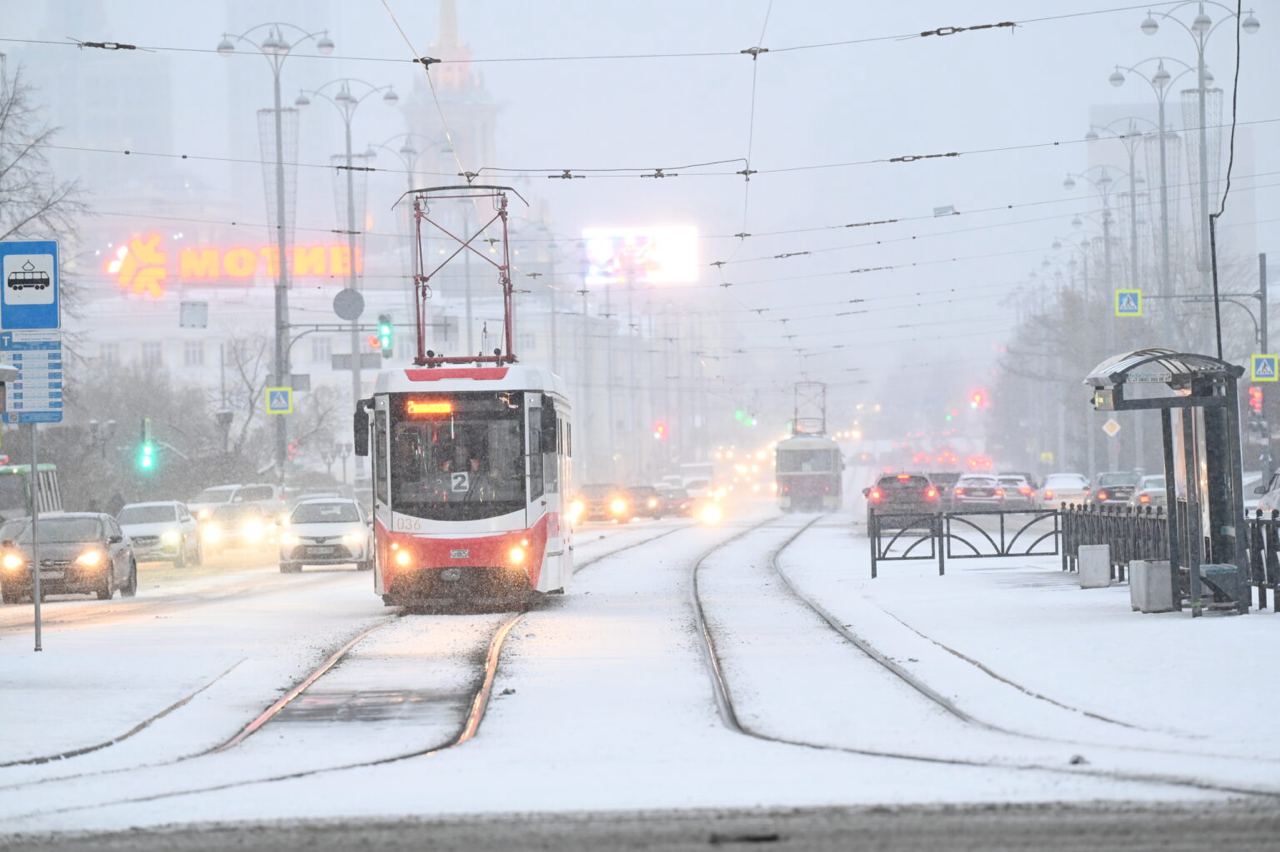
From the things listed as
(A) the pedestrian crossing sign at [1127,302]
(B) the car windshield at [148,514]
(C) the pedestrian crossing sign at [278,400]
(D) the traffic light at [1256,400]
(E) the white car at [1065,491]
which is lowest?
(E) the white car at [1065,491]

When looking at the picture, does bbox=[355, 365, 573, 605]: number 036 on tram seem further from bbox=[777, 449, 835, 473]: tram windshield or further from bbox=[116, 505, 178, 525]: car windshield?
bbox=[777, 449, 835, 473]: tram windshield

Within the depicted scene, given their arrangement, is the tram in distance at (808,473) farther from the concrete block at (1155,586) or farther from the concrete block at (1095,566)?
the concrete block at (1155,586)

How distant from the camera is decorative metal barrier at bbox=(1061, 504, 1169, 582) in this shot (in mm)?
24719

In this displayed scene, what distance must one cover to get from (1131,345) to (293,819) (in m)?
75.7

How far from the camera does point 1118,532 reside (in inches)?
1073

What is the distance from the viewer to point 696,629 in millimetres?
20844

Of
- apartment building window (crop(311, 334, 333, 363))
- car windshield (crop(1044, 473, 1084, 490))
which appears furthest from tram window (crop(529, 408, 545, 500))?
apartment building window (crop(311, 334, 333, 363))

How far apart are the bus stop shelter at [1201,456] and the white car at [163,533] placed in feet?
95.8

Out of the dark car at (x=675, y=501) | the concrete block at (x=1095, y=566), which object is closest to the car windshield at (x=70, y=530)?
the concrete block at (x=1095, y=566)

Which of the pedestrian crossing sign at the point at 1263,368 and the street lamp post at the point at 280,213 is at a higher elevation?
the street lamp post at the point at 280,213

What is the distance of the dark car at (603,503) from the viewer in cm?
6969

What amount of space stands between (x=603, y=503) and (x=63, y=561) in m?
39.4

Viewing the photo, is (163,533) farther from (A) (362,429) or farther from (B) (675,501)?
(B) (675,501)

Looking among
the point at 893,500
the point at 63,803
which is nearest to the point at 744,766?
the point at 63,803
